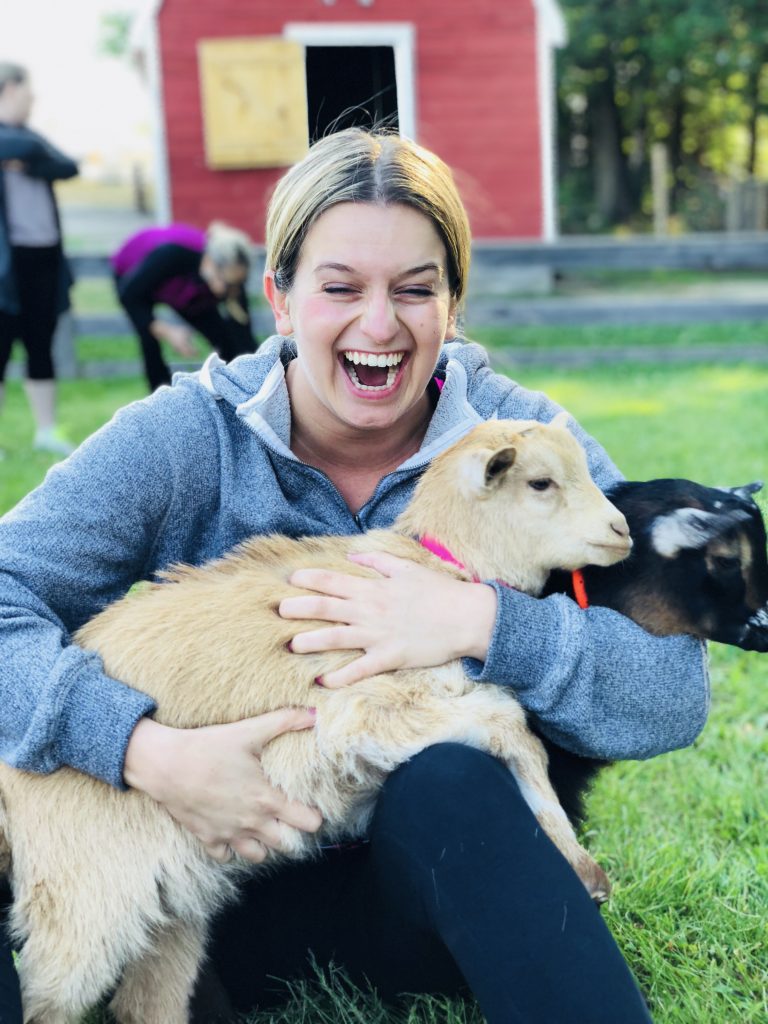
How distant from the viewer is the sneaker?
297 inches

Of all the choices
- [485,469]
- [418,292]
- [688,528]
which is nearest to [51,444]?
[418,292]

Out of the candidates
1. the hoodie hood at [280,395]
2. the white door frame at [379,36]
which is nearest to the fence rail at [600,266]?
the white door frame at [379,36]

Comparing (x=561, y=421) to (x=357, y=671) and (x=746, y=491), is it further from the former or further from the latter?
(x=357, y=671)

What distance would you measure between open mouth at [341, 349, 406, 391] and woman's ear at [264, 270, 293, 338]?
0.70 feet

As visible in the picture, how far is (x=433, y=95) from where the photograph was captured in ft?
53.8

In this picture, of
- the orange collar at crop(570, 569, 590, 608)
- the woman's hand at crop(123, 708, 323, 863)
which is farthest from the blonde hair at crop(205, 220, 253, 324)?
the woman's hand at crop(123, 708, 323, 863)

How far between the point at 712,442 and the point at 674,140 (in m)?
26.5

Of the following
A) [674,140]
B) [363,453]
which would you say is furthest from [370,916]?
[674,140]

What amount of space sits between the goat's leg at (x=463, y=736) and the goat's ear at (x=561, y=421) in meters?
0.62

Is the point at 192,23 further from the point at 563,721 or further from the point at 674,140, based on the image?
the point at 674,140

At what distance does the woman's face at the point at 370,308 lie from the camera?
2225mm

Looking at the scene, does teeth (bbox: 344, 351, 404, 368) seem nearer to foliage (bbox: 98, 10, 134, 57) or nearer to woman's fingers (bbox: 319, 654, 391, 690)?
woman's fingers (bbox: 319, 654, 391, 690)

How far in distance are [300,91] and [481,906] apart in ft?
50.6

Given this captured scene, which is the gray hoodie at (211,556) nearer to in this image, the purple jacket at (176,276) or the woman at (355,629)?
the woman at (355,629)
